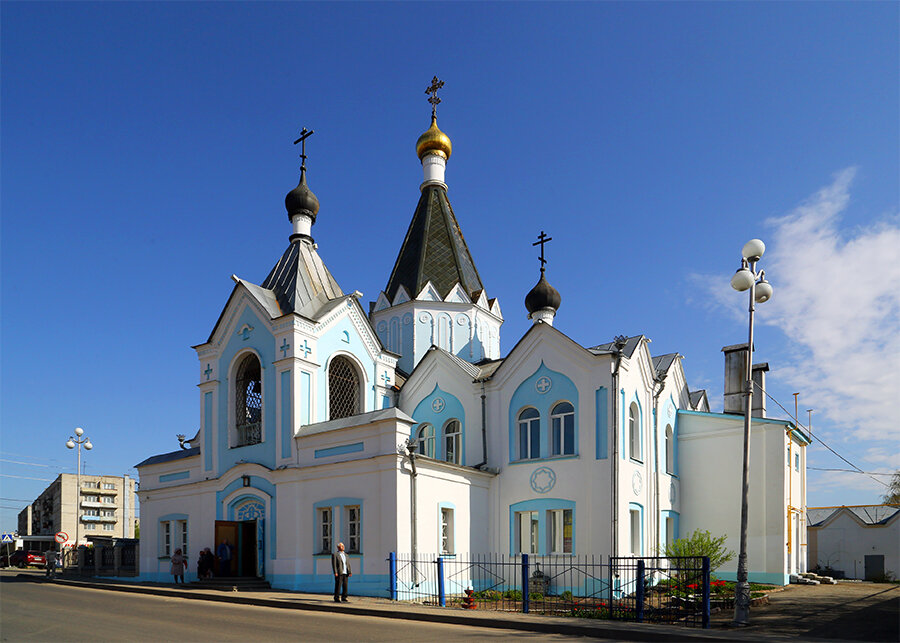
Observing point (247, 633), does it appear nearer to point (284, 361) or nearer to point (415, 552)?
point (415, 552)

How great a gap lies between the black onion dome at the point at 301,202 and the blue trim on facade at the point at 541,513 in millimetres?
11449

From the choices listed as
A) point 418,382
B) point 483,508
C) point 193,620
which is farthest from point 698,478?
point 193,620

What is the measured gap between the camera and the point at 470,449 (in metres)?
→ 21.6

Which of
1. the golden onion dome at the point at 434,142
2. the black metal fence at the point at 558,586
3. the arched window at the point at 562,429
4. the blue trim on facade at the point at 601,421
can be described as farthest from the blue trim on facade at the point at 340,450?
the golden onion dome at the point at 434,142

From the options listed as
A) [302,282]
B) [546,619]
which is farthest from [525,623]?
[302,282]

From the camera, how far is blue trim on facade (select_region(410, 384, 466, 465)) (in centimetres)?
2206

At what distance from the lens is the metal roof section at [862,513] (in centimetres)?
3526

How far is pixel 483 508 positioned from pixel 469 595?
4.73 meters

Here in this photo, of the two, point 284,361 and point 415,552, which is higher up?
point 284,361

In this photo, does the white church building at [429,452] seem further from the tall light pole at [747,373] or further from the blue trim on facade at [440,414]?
the tall light pole at [747,373]

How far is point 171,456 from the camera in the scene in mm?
24062

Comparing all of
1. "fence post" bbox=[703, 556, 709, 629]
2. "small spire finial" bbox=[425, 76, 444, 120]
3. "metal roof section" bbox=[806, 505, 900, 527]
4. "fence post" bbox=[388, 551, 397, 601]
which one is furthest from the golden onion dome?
"metal roof section" bbox=[806, 505, 900, 527]

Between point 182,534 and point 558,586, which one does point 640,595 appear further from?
point 182,534

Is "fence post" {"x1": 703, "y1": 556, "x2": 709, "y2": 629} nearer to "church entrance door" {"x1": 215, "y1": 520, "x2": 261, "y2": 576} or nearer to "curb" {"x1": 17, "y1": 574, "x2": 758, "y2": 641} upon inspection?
"curb" {"x1": 17, "y1": 574, "x2": 758, "y2": 641}
